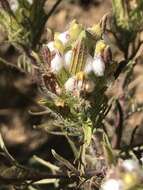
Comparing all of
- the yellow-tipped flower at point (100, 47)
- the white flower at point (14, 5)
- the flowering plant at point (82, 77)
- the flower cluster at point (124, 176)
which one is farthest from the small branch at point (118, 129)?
the flower cluster at point (124, 176)

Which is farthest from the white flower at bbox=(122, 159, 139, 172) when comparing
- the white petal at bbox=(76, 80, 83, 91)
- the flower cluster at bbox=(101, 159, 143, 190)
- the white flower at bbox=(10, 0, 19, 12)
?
the white flower at bbox=(10, 0, 19, 12)

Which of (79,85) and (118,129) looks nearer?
(79,85)

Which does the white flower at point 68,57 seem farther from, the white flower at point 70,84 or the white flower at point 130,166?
the white flower at point 130,166

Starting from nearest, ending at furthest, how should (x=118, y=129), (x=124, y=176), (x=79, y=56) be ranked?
(x=124, y=176) < (x=79, y=56) < (x=118, y=129)

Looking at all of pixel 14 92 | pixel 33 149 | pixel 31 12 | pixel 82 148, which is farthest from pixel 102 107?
pixel 14 92

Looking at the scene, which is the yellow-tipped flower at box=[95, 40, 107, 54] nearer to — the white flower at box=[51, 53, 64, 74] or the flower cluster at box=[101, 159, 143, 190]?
the white flower at box=[51, 53, 64, 74]

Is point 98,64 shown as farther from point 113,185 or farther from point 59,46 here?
point 113,185

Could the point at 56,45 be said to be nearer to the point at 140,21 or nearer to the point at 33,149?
the point at 140,21

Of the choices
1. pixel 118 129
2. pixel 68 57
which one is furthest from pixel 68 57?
pixel 118 129
